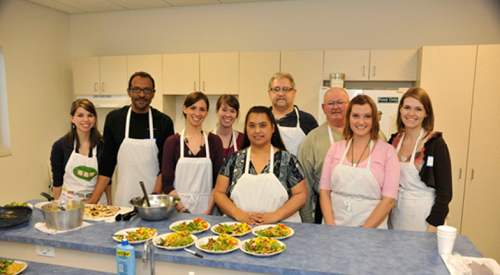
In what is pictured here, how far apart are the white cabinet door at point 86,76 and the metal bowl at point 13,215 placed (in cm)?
320

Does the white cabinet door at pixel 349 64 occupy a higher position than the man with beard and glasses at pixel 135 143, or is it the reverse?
the white cabinet door at pixel 349 64

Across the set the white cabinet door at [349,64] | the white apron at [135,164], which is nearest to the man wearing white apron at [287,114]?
the white apron at [135,164]

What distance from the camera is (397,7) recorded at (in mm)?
4230

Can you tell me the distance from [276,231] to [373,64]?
117 inches

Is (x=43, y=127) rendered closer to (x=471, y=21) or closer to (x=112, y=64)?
(x=112, y=64)

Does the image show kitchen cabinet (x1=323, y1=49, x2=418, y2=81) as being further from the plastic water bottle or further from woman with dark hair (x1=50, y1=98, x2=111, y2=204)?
the plastic water bottle

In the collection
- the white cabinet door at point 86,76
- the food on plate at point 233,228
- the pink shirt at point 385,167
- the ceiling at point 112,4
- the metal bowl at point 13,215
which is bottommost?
the food on plate at point 233,228

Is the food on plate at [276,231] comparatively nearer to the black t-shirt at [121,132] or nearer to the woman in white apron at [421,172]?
the woman in white apron at [421,172]

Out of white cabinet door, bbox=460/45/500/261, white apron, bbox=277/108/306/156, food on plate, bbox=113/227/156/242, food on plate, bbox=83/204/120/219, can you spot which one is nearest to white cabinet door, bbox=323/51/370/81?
white cabinet door, bbox=460/45/500/261

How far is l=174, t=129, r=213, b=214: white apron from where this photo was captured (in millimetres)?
2508

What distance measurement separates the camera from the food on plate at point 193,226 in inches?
71.6

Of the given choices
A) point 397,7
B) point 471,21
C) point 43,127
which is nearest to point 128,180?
point 43,127

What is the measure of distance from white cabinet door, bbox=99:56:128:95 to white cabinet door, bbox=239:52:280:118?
1700 millimetres

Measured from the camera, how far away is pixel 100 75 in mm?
4879
